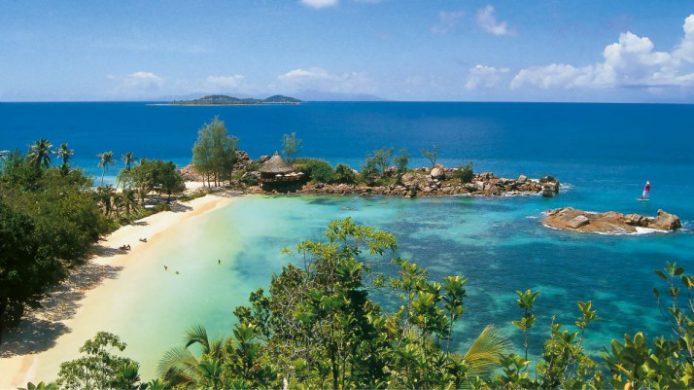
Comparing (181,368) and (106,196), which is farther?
(106,196)

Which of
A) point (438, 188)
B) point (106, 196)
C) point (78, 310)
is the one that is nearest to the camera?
point (78, 310)

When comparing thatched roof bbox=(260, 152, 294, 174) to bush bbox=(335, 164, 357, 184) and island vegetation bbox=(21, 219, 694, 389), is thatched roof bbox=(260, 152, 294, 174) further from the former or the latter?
island vegetation bbox=(21, 219, 694, 389)

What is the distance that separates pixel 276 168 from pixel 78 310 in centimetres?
3687

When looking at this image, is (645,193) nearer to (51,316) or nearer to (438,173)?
(438,173)

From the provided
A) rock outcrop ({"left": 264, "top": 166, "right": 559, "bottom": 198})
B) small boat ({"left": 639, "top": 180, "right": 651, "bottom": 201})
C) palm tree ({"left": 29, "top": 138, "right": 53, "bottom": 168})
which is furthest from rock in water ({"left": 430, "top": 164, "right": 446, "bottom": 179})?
palm tree ({"left": 29, "top": 138, "right": 53, "bottom": 168})

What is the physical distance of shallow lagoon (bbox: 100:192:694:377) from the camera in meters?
25.9

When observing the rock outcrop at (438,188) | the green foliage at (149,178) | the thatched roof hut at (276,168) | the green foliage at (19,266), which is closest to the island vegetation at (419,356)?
the green foliage at (19,266)

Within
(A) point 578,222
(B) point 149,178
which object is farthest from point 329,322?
(B) point 149,178

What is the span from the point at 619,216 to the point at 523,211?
29.7 feet

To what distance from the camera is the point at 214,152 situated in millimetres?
60406

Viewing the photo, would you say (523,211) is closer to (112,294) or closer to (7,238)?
(112,294)

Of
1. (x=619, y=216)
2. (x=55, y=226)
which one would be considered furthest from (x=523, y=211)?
(x=55, y=226)

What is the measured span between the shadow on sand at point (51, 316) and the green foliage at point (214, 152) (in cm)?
2953

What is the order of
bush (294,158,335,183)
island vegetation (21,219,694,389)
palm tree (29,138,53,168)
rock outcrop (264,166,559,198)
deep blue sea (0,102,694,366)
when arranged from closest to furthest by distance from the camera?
island vegetation (21,219,694,389), deep blue sea (0,102,694,366), palm tree (29,138,53,168), rock outcrop (264,166,559,198), bush (294,158,335,183)
